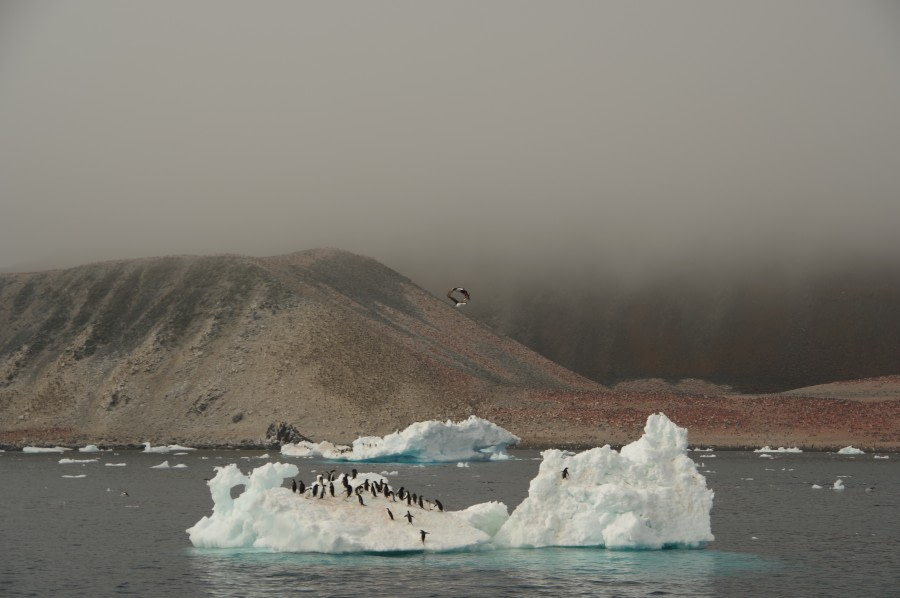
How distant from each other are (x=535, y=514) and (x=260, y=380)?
88307mm

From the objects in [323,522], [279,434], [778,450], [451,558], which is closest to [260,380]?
[279,434]

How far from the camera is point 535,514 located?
3906 cm

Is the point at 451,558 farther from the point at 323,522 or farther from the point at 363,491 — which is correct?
the point at 323,522

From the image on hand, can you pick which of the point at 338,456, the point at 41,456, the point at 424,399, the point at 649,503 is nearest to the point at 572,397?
the point at 424,399

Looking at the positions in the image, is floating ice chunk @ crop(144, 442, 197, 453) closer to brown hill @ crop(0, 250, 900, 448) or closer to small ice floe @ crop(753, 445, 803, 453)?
brown hill @ crop(0, 250, 900, 448)

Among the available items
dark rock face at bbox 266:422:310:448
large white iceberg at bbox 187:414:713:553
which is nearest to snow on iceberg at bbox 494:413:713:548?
large white iceberg at bbox 187:414:713:553

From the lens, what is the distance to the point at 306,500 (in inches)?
1503

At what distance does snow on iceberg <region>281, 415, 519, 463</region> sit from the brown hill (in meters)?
23.7

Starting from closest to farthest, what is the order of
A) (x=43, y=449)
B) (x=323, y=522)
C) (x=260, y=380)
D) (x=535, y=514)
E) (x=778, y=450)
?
(x=323, y=522)
(x=535, y=514)
(x=43, y=449)
(x=778, y=450)
(x=260, y=380)

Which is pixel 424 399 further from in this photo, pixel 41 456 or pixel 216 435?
pixel 41 456

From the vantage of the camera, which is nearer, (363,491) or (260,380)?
(363,491)

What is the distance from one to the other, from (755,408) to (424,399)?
4023cm

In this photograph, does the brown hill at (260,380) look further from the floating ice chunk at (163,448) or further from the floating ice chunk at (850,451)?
the floating ice chunk at (850,451)

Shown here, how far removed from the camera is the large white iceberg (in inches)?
1475
